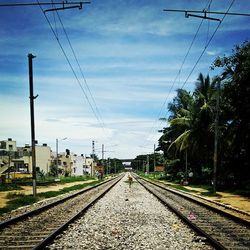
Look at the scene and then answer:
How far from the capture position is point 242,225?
39.8 feet

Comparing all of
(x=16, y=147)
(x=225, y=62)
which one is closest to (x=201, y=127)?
(x=225, y=62)

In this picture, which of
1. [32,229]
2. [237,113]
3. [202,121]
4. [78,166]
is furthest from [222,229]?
[78,166]

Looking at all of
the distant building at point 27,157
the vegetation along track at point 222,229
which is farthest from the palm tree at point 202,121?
the distant building at point 27,157

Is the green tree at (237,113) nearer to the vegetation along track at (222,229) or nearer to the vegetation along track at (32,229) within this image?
the vegetation along track at (222,229)

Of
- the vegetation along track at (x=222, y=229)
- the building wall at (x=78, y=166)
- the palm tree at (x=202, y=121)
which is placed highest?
the palm tree at (x=202, y=121)

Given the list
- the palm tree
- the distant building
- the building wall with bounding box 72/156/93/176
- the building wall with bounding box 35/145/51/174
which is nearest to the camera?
the palm tree

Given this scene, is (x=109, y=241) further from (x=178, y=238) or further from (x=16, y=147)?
(x=16, y=147)

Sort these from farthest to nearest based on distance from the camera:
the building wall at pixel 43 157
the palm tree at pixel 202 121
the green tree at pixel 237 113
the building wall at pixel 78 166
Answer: the building wall at pixel 78 166 → the building wall at pixel 43 157 → the palm tree at pixel 202 121 → the green tree at pixel 237 113

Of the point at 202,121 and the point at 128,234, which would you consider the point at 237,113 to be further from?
the point at 128,234

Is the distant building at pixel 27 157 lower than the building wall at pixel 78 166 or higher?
higher

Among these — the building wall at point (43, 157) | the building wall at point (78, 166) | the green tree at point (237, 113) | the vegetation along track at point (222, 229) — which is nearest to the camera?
the vegetation along track at point (222, 229)

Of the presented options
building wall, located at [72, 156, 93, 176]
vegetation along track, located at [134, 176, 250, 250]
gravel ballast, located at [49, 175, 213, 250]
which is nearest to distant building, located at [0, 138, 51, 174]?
building wall, located at [72, 156, 93, 176]

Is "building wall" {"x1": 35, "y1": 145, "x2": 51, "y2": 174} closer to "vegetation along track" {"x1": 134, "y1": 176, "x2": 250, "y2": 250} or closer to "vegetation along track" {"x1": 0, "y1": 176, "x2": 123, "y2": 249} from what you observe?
"vegetation along track" {"x1": 0, "y1": 176, "x2": 123, "y2": 249}

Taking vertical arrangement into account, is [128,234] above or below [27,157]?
below
